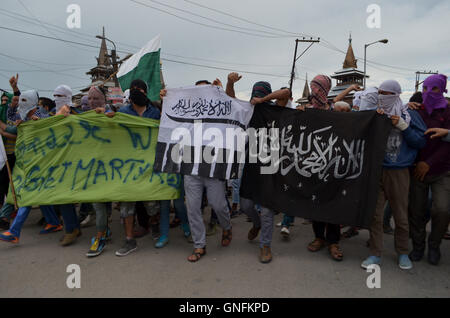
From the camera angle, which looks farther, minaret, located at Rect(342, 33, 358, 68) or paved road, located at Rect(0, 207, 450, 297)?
minaret, located at Rect(342, 33, 358, 68)

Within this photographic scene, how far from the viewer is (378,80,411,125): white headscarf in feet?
10.2

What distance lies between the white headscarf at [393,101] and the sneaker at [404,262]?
61.0 inches

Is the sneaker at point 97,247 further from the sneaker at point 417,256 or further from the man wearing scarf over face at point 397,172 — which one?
the sneaker at point 417,256

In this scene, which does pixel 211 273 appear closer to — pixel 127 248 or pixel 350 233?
pixel 127 248

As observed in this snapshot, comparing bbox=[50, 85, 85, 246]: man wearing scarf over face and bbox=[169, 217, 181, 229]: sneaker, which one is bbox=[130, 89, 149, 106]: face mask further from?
bbox=[169, 217, 181, 229]: sneaker

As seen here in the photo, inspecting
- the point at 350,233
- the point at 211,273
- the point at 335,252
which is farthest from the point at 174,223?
the point at 350,233

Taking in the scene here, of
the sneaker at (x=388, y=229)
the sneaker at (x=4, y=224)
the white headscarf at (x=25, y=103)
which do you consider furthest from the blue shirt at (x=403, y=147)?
the sneaker at (x=4, y=224)

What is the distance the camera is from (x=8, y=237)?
11.6 ft

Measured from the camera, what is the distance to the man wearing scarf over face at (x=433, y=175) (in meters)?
3.04

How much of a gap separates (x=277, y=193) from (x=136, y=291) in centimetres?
187

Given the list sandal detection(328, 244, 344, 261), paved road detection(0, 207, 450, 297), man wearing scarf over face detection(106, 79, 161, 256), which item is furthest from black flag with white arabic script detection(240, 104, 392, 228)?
man wearing scarf over face detection(106, 79, 161, 256)

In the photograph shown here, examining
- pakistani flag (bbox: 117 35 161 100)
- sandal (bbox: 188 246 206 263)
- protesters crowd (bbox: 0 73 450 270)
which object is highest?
pakistani flag (bbox: 117 35 161 100)

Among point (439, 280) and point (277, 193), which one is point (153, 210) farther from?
point (439, 280)

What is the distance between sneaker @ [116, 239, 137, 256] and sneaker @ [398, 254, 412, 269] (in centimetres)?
312
